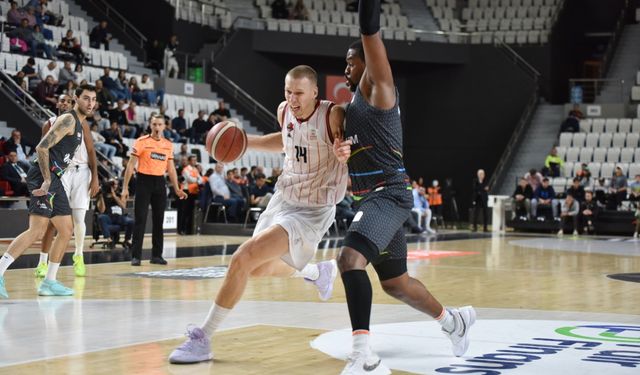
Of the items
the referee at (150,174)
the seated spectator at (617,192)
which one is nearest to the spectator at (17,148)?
the referee at (150,174)

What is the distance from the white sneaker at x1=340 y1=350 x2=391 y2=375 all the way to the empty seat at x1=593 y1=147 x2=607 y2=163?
2315cm

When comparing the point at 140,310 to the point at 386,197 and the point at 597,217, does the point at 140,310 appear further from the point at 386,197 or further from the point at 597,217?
the point at 597,217

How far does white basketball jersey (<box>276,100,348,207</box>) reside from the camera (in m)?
5.59

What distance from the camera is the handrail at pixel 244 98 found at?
27.4m

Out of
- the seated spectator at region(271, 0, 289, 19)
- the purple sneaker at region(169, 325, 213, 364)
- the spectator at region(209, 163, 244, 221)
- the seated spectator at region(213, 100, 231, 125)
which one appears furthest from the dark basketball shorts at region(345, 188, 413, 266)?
the seated spectator at region(271, 0, 289, 19)

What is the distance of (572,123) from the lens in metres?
28.2

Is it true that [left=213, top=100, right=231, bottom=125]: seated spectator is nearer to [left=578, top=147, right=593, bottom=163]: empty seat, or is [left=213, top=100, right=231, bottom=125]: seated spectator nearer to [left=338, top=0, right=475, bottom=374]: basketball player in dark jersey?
[left=578, top=147, right=593, bottom=163]: empty seat

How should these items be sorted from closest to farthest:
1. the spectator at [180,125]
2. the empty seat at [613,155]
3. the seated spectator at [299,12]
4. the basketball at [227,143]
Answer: the basketball at [227,143] → the spectator at [180,125] → the empty seat at [613,155] → the seated spectator at [299,12]

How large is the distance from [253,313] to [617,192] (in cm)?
1816

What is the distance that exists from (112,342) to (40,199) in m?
2.92

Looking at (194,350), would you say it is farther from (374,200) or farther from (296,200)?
(374,200)

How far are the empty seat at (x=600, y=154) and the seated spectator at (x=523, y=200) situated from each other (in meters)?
3.19

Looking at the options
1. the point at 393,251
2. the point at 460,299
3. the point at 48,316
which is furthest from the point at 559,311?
the point at 48,316

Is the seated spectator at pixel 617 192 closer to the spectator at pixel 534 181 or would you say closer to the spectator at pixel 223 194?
the spectator at pixel 534 181
